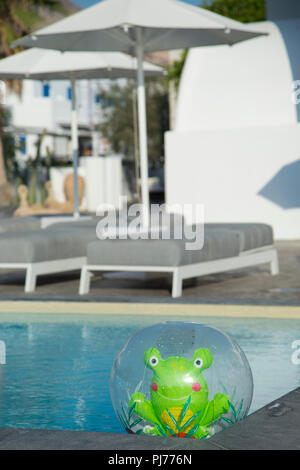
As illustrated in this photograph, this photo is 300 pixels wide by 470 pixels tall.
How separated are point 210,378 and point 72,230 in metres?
6.14

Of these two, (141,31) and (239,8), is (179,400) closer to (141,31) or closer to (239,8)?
(141,31)

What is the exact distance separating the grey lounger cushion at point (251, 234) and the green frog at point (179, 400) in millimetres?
5800

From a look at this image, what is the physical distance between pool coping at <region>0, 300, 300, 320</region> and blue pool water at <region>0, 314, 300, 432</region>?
0.33 ft

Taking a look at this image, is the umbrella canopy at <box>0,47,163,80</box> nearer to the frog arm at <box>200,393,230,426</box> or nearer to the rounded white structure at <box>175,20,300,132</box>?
the rounded white structure at <box>175,20,300,132</box>

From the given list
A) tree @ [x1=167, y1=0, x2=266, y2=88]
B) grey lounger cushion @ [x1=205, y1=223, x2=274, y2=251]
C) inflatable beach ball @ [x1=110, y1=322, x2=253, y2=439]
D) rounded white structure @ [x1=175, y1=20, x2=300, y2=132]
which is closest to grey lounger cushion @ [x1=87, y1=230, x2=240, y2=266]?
grey lounger cushion @ [x1=205, y1=223, x2=274, y2=251]

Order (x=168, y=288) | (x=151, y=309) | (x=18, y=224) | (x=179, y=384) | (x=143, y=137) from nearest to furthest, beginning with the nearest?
(x=179, y=384)
(x=151, y=309)
(x=168, y=288)
(x=143, y=137)
(x=18, y=224)

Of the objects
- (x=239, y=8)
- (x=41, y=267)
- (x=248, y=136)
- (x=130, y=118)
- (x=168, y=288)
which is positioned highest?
(x=239, y=8)

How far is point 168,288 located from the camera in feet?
28.7

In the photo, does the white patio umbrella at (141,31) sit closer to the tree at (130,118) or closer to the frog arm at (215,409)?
the frog arm at (215,409)

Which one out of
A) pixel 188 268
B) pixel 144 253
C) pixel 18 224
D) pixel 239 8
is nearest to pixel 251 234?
pixel 188 268

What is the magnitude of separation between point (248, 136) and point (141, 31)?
258 inches

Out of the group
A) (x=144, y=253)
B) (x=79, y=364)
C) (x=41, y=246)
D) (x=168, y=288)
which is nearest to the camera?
(x=79, y=364)

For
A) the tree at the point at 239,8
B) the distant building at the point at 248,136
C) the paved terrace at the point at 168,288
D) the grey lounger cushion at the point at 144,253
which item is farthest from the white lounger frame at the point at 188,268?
the tree at the point at 239,8

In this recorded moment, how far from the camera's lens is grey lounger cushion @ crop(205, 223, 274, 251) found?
9.01m
